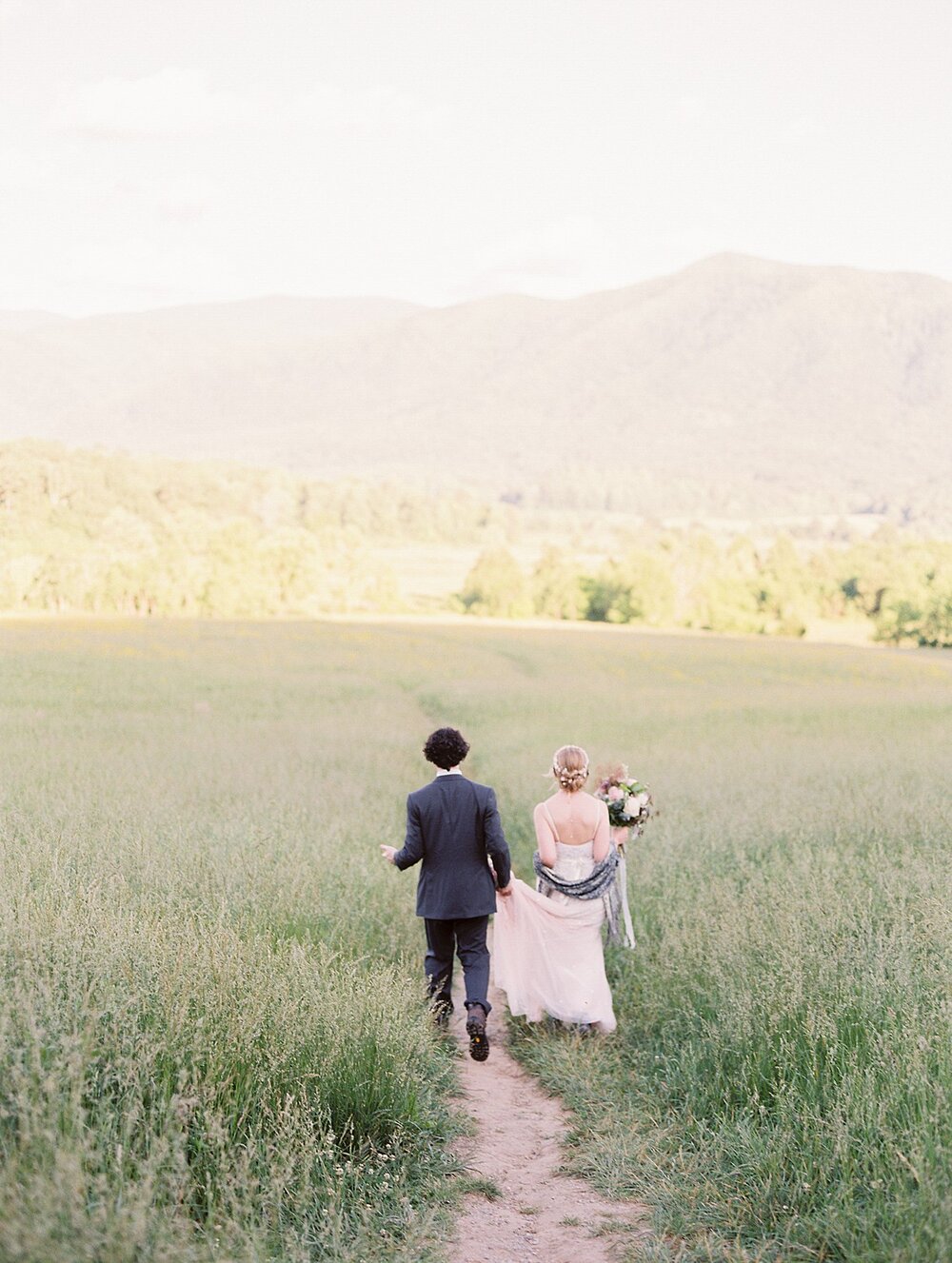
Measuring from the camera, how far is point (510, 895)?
309 inches

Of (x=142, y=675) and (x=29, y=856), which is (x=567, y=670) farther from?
(x=29, y=856)

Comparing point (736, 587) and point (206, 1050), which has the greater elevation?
point (736, 587)

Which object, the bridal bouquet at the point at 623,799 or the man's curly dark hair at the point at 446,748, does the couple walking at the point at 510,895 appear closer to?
the man's curly dark hair at the point at 446,748

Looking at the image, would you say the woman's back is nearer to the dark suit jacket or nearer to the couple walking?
the couple walking

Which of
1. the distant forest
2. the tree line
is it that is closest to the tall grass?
the distant forest

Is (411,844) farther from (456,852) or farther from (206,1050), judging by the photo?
(206,1050)

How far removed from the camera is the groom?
7.42 meters

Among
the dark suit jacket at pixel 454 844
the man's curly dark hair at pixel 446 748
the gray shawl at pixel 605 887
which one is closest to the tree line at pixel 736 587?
the gray shawl at pixel 605 887

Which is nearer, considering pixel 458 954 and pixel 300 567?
pixel 458 954

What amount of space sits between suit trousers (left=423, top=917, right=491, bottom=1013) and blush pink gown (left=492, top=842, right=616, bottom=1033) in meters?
0.33

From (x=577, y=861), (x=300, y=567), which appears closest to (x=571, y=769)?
(x=577, y=861)

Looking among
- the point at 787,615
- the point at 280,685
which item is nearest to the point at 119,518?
the point at 280,685

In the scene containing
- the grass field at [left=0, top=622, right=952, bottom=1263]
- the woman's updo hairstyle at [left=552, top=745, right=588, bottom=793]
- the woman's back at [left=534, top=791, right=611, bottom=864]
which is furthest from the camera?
the woman's back at [left=534, top=791, right=611, bottom=864]

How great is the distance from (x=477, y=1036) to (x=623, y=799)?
207 cm
